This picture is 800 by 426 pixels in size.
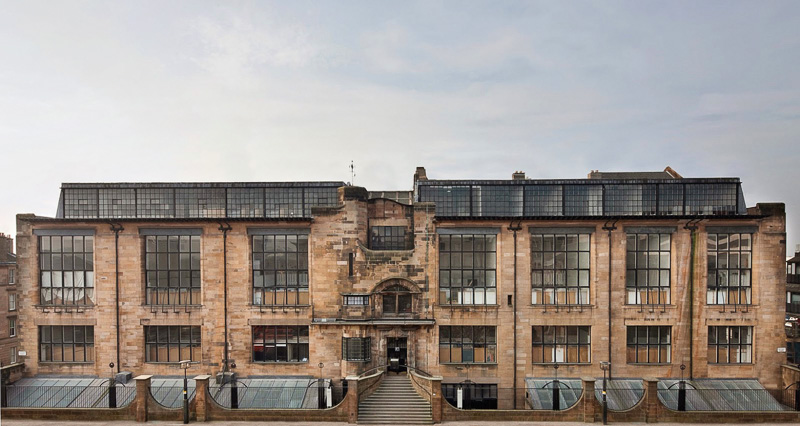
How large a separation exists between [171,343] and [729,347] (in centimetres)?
3722

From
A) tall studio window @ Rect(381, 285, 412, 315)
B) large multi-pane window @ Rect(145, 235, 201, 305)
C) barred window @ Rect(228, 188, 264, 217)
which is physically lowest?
tall studio window @ Rect(381, 285, 412, 315)

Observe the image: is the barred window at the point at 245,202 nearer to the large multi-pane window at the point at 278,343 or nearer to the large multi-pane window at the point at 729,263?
the large multi-pane window at the point at 278,343

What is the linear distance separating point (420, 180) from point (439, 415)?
1588cm

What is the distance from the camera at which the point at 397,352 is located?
28.2 m

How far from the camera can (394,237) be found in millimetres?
28750

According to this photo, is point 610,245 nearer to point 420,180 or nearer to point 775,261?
point 775,261

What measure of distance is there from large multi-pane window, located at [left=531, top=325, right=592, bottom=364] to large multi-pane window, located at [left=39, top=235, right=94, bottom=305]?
30.3 meters

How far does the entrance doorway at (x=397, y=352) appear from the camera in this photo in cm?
2806

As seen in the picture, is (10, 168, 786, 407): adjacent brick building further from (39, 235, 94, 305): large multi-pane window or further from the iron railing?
the iron railing

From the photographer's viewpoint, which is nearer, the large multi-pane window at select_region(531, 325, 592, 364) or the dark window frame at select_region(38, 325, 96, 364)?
the large multi-pane window at select_region(531, 325, 592, 364)

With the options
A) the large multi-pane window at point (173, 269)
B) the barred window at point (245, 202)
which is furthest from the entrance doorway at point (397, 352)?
the large multi-pane window at point (173, 269)

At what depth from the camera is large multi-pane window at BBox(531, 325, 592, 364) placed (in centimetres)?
2820

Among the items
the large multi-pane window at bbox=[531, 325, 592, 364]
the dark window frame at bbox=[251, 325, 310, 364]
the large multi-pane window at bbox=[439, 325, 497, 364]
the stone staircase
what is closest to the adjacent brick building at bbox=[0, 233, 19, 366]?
the dark window frame at bbox=[251, 325, 310, 364]

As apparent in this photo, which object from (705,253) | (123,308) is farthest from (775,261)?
(123,308)
